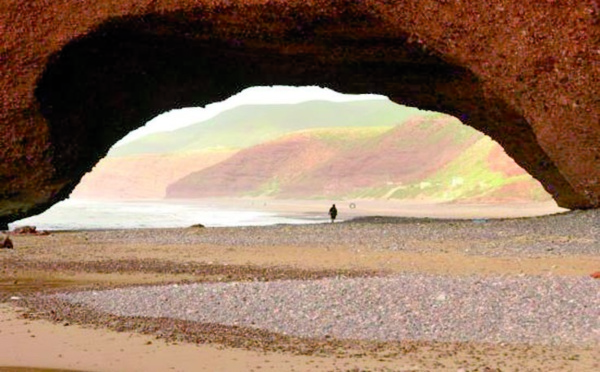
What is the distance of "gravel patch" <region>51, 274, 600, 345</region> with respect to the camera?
7527 mm

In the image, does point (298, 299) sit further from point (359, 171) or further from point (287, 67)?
point (359, 171)

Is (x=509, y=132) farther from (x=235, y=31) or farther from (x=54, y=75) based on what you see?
(x=54, y=75)

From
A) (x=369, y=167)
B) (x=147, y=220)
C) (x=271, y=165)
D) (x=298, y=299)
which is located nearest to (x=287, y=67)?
(x=298, y=299)

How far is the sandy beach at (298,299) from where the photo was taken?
255 inches

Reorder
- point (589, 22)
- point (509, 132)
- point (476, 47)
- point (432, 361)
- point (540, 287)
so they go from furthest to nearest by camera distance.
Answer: point (509, 132), point (476, 47), point (589, 22), point (540, 287), point (432, 361)

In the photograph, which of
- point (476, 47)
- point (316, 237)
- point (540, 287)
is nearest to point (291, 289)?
point (540, 287)

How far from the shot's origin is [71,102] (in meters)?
23.6

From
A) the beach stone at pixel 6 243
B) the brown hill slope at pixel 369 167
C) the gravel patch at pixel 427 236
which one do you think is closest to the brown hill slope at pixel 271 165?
the brown hill slope at pixel 369 167

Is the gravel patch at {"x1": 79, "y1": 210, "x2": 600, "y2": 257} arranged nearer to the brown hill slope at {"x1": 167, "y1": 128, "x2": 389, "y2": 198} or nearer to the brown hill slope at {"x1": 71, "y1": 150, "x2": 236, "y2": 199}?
the brown hill slope at {"x1": 167, "y1": 128, "x2": 389, "y2": 198}

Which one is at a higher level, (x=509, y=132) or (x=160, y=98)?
(x=160, y=98)

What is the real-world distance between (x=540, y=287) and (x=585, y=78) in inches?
407

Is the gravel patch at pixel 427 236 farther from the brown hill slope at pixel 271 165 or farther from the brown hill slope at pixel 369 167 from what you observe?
the brown hill slope at pixel 271 165

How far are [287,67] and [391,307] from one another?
1717cm

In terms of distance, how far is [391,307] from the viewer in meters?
8.50
